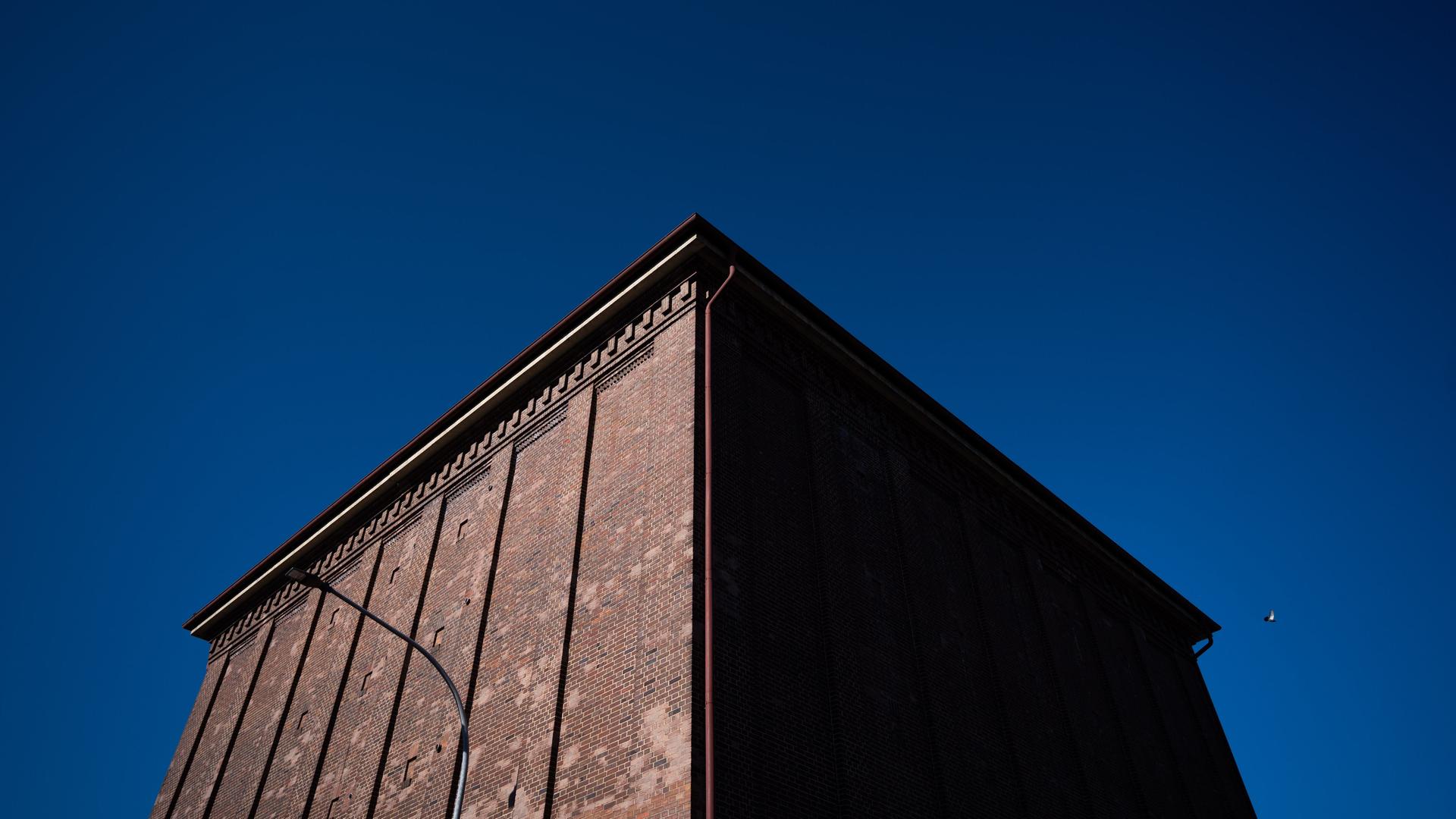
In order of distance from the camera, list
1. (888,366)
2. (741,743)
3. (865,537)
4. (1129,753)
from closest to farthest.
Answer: (741,743) < (865,537) < (888,366) < (1129,753)

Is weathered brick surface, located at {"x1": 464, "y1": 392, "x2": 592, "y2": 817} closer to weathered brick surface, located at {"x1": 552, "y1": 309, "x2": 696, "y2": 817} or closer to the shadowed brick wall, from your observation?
weathered brick surface, located at {"x1": 552, "y1": 309, "x2": 696, "y2": 817}

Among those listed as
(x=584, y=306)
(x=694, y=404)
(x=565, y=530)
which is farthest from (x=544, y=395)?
(x=694, y=404)

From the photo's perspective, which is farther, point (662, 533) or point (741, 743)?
point (662, 533)

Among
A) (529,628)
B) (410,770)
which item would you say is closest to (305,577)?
(529,628)

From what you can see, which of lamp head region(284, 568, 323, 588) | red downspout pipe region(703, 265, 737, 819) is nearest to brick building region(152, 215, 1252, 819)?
red downspout pipe region(703, 265, 737, 819)

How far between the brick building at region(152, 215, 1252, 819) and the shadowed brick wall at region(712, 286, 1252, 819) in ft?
0.18

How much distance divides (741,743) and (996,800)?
19.9 feet

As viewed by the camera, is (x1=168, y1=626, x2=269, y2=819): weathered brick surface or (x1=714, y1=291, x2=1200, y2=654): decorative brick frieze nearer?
(x1=714, y1=291, x2=1200, y2=654): decorative brick frieze

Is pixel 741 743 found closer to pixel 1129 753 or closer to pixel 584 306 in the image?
pixel 584 306

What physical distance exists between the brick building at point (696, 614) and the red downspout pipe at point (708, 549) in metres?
0.04

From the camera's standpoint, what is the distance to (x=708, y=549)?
11367mm

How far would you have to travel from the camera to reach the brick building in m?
11.0

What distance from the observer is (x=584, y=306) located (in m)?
15.8

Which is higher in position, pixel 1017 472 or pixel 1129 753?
→ pixel 1017 472
